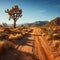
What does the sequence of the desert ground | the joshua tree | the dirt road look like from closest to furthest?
the dirt road → the desert ground → the joshua tree

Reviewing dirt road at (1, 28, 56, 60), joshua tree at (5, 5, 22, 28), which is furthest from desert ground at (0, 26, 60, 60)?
joshua tree at (5, 5, 22, 28)

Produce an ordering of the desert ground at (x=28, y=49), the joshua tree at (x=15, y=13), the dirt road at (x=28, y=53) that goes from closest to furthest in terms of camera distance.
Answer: the dirt road at (x=28, y=53), the desert ground at (x=28, y=49), the joshua tree at (x=15, y=13)

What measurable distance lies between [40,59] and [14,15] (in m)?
43.1

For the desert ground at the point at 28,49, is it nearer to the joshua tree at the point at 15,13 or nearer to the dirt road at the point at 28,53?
the dirt road at the point at 28,53

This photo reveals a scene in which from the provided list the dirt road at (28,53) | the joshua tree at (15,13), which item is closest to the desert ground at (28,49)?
the dirt road at (28,53)

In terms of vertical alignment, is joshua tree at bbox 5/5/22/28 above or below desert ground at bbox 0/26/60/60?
above

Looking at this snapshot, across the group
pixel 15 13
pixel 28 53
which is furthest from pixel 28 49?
pixel 15 13

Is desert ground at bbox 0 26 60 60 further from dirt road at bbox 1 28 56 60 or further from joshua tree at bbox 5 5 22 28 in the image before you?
joshua tree at bbox 5 5 22 28

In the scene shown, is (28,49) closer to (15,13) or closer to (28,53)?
(28,53)

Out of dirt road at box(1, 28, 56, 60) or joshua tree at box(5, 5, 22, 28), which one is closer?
dirt road at box(1, 28, 56, 60)

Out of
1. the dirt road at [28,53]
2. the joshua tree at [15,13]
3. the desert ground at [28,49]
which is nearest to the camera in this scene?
the dirt road at [28,53]

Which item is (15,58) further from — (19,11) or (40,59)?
(19,11)

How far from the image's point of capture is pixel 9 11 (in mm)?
52750

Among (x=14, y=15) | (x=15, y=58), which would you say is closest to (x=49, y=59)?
(x=15, y=58)
